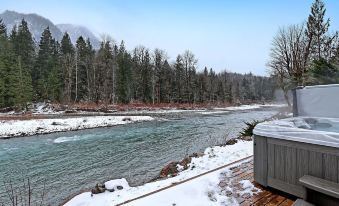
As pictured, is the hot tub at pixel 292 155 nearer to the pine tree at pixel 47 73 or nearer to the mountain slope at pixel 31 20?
the pine tree at pixel 47 73

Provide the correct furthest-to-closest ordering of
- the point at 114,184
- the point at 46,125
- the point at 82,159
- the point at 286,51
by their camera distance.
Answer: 1. the point at 286,51
2. the point at 46,125
3. the point at 82,159
4. the point at 114,184

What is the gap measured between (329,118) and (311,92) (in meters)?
0.83

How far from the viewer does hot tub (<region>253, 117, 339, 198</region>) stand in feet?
9.98

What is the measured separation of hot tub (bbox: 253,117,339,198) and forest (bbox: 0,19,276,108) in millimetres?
31627

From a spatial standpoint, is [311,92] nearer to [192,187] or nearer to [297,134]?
[297,134]

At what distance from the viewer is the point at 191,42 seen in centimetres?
5853

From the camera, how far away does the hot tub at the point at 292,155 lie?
3.04 m

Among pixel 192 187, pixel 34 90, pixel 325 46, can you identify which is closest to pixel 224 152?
pixel 192 187

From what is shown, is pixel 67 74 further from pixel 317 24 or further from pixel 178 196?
pixel 178 196

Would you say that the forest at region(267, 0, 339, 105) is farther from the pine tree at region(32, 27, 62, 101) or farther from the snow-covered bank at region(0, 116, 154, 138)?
the pine tree at region(32, 27, 62, 101)

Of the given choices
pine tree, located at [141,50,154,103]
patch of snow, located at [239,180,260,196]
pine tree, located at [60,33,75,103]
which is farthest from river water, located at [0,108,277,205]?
pine tree, located at [141,50,154,103]

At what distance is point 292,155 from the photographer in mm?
3465

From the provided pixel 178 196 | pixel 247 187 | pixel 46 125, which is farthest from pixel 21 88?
pixel 247 187

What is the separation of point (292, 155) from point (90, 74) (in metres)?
37.9
